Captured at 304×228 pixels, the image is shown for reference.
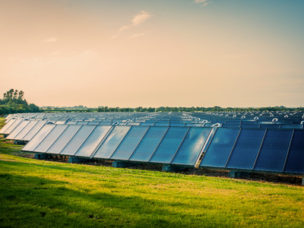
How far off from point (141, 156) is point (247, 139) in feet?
20.6

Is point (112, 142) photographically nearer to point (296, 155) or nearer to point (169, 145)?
point (169, 145)

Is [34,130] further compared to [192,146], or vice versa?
[34,130]

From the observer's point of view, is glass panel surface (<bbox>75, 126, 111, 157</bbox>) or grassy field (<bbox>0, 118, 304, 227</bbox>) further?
glass panel surface (<bbox>75, 126, 111, 157</bbox>)

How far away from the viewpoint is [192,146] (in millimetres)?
16062

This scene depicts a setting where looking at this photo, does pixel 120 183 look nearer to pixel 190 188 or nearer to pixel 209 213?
pixel 190 188

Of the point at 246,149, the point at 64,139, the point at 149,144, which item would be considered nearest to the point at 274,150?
the point at 246,149

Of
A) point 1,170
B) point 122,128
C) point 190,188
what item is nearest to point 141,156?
point 122,128

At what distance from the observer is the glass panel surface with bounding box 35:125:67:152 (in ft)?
72.0

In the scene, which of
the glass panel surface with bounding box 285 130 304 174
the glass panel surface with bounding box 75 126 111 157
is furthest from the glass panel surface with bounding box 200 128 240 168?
the glass panel surface with bounding box 75 126 111 157

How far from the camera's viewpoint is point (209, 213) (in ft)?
25.6

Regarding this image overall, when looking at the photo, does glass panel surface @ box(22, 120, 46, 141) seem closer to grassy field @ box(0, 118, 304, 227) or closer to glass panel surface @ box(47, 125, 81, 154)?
glass panel surface @ box(47, 125, 81, 154)

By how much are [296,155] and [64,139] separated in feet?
54.4

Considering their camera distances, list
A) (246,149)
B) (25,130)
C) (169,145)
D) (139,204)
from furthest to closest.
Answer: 1. (25,130)
2. (169,145)
3. (246,149)
4. (139,204)

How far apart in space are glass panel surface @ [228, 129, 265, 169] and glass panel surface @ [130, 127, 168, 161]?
4.95 metres
